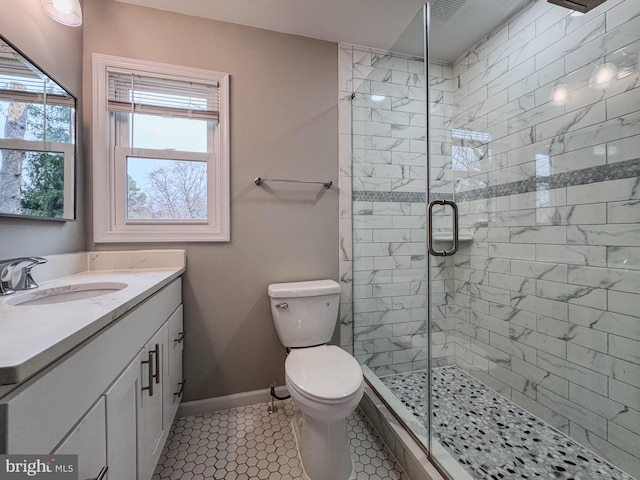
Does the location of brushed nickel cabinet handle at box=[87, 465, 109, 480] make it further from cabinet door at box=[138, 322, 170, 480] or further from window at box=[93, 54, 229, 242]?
window at box=[93, 54, 229, 242]

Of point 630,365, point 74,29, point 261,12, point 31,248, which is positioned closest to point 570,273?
point 630,365

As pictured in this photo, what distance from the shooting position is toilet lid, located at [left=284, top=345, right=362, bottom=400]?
1.11 m

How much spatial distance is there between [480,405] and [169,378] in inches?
69.3

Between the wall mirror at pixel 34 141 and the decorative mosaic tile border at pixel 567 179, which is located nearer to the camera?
the wall mirror at pixel 34 141

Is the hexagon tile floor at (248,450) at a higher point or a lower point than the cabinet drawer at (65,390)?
lower

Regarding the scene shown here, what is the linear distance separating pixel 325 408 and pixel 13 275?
1.24 m

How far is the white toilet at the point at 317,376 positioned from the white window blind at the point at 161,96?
46.4 inches

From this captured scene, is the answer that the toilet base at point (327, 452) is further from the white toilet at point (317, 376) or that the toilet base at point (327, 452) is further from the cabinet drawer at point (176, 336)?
the cabinet drawer at point (176, 336)

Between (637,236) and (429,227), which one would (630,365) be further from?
(429,227)

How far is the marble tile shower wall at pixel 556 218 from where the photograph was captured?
121cm

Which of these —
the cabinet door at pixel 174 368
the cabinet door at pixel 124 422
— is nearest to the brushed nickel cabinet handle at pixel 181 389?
the cabinet door at pixel 174 368

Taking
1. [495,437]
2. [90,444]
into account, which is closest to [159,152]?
[90,444]

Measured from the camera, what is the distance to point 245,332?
5.55 feet

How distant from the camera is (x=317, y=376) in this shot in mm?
1212
